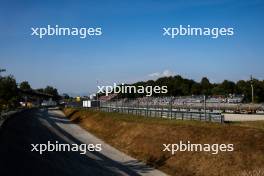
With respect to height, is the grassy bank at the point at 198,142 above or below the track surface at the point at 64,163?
above

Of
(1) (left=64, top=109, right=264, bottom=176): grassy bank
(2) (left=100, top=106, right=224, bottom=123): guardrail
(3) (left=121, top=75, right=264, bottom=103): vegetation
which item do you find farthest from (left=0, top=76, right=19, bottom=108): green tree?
(3) (left=121, top=75, right=264, bottom=103): vegetation

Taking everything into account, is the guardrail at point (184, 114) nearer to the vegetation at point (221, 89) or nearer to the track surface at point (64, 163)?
the track surface at point (64, 163)

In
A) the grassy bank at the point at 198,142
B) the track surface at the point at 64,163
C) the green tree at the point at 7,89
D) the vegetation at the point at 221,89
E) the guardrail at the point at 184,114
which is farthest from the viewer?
the vegetation at the point at 221,89

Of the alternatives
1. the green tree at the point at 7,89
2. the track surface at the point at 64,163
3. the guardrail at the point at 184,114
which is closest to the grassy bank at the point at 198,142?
the track surface at the point at 64,163

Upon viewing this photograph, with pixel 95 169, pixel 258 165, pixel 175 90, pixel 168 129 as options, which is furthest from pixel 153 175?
pixel 175 90

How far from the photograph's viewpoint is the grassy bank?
24.8 meters

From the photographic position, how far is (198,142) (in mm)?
31078

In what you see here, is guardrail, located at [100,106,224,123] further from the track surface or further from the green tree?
the green tree

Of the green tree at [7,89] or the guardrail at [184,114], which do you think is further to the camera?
the green tree at [7,89]

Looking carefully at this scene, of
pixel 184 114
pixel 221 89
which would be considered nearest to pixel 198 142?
pixel 184 114

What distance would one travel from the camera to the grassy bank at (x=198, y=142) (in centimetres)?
2477

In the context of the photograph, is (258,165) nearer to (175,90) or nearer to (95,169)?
(95,169)

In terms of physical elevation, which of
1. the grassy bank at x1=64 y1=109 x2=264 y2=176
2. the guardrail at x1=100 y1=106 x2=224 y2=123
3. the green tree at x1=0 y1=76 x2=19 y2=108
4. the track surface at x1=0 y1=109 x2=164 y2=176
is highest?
the green tree at x1=0 y1=76 x2=19 y2=108

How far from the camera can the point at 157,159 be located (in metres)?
31.5
